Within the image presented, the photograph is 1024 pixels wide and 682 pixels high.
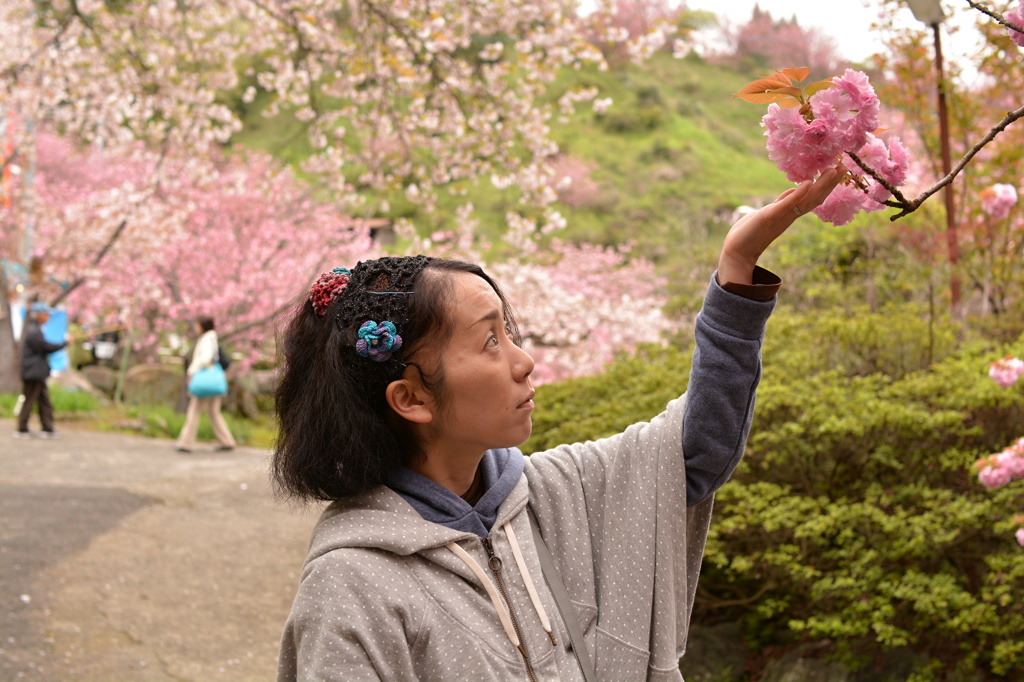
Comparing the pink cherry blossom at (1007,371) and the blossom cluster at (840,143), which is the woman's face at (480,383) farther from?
the pink cherry blossom at (1007,371)

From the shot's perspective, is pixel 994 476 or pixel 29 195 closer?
pixel 994 476

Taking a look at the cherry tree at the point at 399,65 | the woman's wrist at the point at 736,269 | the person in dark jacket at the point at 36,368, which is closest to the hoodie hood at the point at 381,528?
the woman's wrist at the point at 736,269

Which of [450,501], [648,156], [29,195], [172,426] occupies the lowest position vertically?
[172,426]

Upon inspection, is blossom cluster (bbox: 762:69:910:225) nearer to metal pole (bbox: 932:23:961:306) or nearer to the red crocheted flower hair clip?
the red crocheted flower hair clip

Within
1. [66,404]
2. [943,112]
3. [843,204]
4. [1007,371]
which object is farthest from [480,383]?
[66,404]

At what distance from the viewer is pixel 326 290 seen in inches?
53.4

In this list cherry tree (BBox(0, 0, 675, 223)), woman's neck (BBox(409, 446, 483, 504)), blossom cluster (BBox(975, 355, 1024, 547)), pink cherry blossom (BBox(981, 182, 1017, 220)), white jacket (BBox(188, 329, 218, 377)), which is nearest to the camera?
woman's neck (BBox(409, 446, 483, 504))

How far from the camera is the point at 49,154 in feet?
65.7

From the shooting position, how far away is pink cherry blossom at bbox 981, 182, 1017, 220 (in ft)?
13.3

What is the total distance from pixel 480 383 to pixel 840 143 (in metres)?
0.61

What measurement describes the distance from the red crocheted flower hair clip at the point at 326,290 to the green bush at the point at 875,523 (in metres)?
2.08

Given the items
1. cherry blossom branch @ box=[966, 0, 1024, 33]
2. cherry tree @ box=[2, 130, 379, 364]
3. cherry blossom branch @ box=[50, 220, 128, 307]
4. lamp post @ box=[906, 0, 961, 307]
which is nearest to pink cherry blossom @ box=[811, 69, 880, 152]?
cherry blossom branch @ box=[966, 0, 1024, 33]

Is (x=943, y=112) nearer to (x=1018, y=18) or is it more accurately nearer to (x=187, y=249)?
(x=1018, y=18)

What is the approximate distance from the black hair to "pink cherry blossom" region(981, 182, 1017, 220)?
11.6ft
